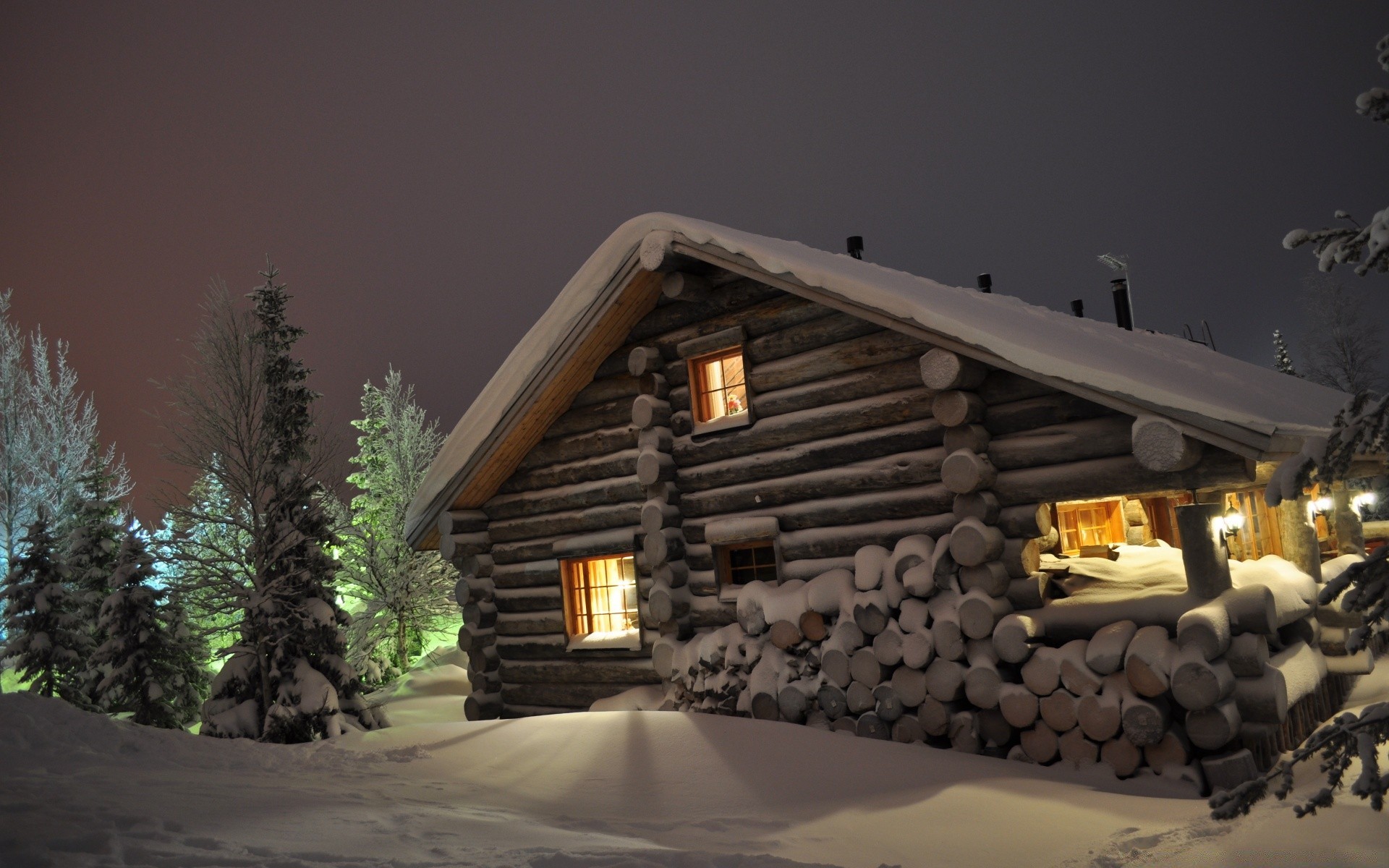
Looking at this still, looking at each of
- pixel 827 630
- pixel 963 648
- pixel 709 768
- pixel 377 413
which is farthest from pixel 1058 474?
pixel 377 413

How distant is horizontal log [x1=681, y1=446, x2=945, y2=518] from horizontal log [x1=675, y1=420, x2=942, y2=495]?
0.07 metres

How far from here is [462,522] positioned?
13133 mm

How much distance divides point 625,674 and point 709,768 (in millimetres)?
3999

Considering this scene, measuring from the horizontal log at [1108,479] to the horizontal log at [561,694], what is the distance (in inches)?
236

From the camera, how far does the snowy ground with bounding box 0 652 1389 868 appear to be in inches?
186

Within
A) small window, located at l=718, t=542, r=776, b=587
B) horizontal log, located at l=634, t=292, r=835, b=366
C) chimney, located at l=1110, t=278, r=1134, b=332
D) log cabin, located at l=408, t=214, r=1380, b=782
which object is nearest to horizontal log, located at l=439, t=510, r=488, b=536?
log cabin, located at l=408, t=214, r=1380, b=782

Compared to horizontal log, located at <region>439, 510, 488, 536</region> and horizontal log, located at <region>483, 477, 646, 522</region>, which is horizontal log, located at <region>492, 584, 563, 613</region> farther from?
horizontal log, located at <region>439, 510, 488, 536</region>

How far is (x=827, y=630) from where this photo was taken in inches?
371

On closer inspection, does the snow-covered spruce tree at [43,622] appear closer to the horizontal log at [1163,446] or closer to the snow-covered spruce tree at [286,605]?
the snow-covered spruce tree at [286,605]

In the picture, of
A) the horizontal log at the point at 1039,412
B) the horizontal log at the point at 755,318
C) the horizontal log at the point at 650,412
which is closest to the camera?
the horizontal log at the point at 1039,412

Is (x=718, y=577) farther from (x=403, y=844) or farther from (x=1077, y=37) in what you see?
(x=1077, y=37)

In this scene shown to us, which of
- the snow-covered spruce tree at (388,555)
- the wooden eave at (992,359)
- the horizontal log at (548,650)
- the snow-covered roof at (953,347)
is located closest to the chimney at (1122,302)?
the snow-covered roof at (953,347)

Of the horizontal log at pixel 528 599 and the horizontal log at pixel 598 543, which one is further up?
the horizontal log at pixel 598 543

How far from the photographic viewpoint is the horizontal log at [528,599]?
1263cm
